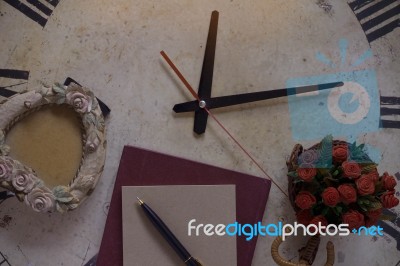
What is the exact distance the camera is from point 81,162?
40.9 inches

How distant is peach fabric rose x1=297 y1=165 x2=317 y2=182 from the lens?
968 millimetres

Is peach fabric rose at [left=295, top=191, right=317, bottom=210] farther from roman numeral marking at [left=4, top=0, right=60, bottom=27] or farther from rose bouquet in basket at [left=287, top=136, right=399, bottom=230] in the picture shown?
roman numeral marking at [left=4, top=0, right=60, bottom=27]

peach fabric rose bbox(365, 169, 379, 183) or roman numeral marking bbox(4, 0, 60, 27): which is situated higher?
roman numeral marking bbox(4, 0, 60, 27)

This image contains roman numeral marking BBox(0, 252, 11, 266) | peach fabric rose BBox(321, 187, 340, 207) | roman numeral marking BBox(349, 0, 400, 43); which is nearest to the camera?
peach fabric rose BBox(321, 187, 340, 207)

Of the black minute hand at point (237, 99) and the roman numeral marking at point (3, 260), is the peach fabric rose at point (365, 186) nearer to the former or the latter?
the black minute hand at point (237, 99)

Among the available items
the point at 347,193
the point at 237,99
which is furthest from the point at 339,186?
the point at 237,99

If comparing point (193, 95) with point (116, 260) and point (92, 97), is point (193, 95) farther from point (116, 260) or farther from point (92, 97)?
point (116, 260)

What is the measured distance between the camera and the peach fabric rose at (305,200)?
0.97 metres

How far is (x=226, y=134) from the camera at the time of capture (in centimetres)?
111

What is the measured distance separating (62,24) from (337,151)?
24.3 inches

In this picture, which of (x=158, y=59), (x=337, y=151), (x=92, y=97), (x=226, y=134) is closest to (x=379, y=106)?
(x=337, y=151)

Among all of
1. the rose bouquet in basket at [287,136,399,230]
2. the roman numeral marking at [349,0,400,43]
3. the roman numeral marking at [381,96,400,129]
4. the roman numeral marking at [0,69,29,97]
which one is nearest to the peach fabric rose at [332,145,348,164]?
the rose bouquet in basket at [287,136,399,230]

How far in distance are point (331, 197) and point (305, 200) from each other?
50mm

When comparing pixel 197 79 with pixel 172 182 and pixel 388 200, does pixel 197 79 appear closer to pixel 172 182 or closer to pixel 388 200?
pixel 172 182
